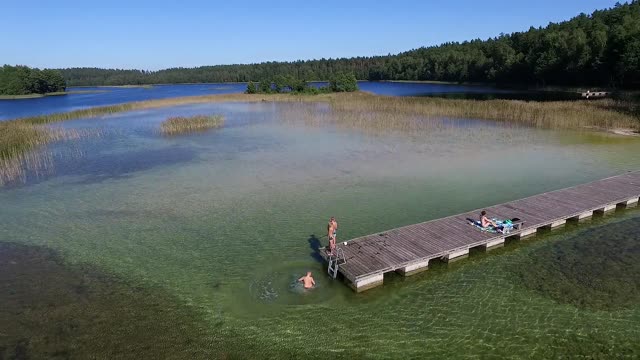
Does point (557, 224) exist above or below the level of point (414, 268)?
above

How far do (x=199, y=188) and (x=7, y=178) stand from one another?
43.1 ft

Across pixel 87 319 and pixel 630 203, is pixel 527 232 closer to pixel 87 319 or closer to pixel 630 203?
pixel 630 203

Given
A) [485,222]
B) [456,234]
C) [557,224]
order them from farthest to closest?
[557,224] → [485,222] → [456,234]

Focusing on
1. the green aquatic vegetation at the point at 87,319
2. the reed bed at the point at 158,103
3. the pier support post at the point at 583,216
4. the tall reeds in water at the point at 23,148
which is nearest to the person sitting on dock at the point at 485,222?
the pier support post at the point at 583,216

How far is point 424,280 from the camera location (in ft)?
44.0

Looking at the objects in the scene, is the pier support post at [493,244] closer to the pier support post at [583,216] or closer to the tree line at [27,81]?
the pier support post at [583,216]

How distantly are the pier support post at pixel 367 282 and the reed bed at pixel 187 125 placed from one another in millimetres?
35740

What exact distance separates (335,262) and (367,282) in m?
1.24

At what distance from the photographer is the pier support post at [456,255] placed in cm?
1457

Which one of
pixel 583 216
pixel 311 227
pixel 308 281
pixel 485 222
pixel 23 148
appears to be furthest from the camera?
pixel 23 148

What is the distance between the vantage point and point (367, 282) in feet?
42.6

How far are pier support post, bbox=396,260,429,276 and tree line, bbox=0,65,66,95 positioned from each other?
145 m

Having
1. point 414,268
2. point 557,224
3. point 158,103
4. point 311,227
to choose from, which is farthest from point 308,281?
point 158,103

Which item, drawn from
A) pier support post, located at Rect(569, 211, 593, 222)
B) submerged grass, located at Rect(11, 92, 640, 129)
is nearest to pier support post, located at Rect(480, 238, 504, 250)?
pier support post, located at Rect(569, 211, 593, 222)
